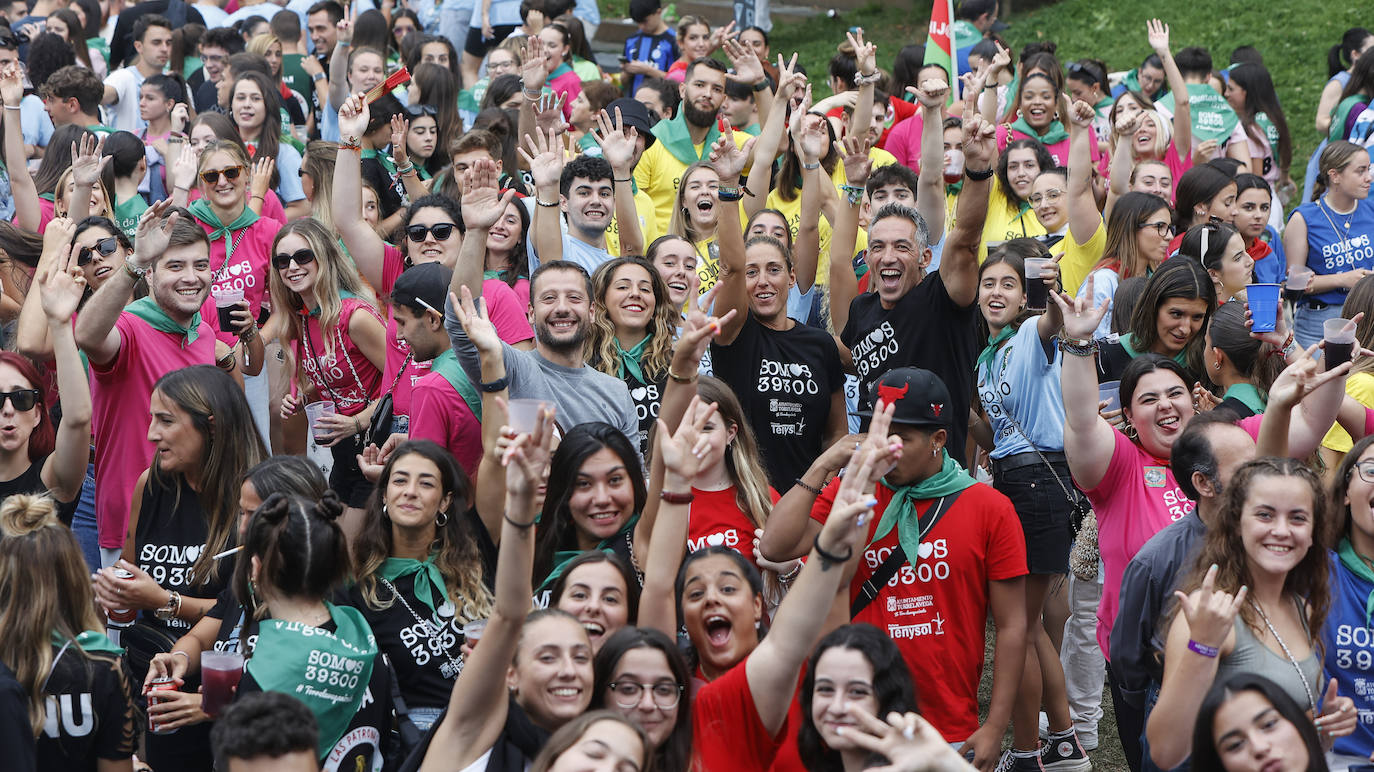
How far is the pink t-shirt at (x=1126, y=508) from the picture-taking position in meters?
4.87

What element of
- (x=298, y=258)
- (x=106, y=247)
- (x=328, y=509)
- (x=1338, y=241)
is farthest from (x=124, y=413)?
(x=1338, y=241)

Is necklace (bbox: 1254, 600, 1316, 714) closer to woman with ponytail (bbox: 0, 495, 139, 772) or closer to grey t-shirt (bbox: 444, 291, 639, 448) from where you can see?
grey t-shirt (bbox: 444, 291, 639, 448)

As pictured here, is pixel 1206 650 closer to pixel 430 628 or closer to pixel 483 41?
pixel 430 628

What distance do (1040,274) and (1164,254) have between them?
1.91 meters

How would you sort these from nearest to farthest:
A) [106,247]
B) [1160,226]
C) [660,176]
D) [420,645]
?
[420,645]
[106,247]
[1160,226]
[660,176]

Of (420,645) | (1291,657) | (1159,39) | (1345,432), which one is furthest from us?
(1159,39)

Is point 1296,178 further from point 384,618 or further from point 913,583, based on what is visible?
point 384,618

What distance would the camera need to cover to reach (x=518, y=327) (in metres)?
6.11

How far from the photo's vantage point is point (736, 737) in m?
3.92

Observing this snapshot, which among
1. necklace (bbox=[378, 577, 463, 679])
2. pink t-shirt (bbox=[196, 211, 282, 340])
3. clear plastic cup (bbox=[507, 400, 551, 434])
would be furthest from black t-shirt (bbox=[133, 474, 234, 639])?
pink t-shirt (bbox=[196, 211, 282, 340])

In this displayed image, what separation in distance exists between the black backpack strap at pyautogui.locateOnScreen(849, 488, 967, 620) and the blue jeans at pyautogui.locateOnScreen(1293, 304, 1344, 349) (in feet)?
14.2

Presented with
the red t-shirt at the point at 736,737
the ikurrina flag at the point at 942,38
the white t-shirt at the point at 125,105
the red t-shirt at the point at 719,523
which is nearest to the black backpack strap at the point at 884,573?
the red t-shirt at the point at 719,523

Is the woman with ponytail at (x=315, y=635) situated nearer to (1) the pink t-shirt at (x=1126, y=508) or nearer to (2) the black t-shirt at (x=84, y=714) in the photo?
(2) the black t-shirt at (x=84, y=714)

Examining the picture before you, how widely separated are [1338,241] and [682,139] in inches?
151
